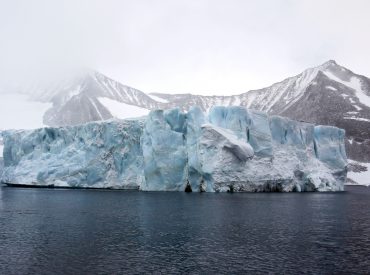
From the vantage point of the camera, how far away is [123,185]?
171ft

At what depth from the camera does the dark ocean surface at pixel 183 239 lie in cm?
1541

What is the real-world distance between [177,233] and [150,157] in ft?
87.0

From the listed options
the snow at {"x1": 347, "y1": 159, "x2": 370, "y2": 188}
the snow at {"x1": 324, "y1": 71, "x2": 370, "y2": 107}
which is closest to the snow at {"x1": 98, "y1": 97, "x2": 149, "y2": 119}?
the snow at {"x1": 324, "y1": 71, "x2": 370, "y2": 107}

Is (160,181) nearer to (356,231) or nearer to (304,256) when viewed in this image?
(356,231)

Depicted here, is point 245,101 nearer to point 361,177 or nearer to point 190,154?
point 361,177

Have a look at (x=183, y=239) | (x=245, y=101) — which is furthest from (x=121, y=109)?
(x=183, y=239)

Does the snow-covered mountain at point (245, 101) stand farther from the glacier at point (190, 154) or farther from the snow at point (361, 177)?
the glacier at point (190, 154)

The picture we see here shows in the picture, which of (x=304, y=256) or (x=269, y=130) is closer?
(x=304, y=256)

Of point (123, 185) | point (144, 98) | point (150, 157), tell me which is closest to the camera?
point (150, 157)

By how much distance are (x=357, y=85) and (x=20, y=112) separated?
106 metres

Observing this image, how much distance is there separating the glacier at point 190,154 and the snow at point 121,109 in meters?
78.4

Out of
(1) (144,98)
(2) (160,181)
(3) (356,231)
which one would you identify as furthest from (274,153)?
(1) (144,98)

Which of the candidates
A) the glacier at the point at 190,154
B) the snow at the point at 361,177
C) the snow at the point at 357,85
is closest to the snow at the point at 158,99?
the snow at the point at 357,85

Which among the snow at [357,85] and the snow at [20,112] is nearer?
the snow at [20,112]
